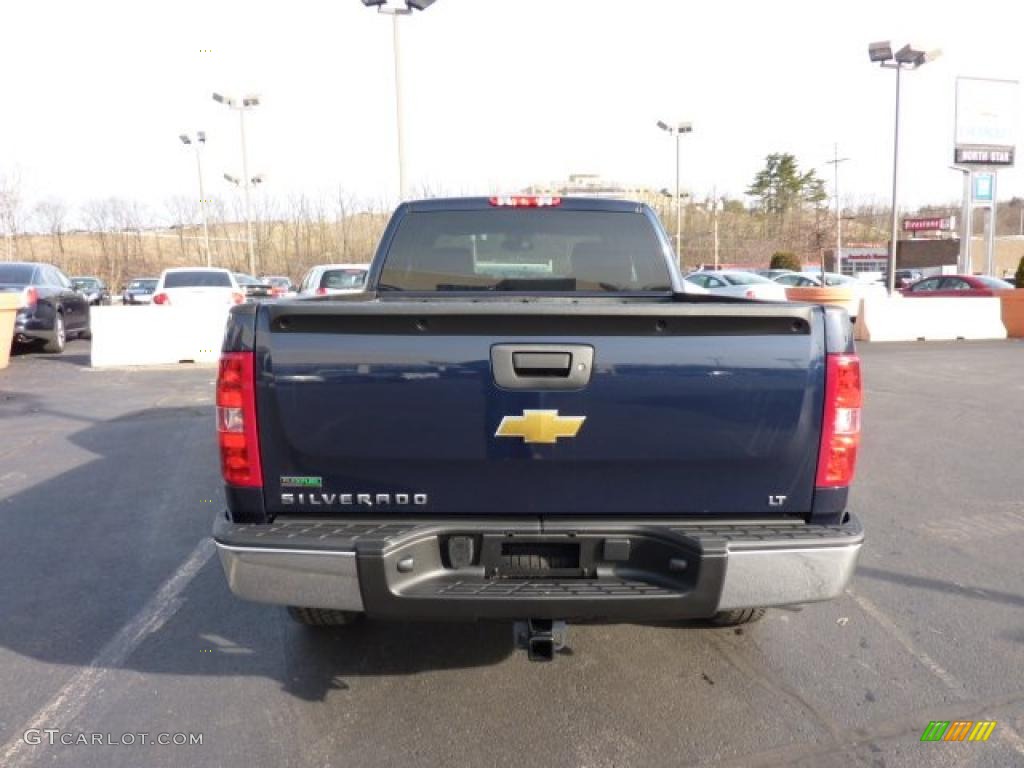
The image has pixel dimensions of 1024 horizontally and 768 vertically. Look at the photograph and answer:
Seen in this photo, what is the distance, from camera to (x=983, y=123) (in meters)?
31.2

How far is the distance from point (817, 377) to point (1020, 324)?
20019mm

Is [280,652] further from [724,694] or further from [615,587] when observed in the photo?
[724,694]

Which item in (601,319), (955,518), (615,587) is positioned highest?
(601,319)

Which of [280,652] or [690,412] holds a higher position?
[690,412]

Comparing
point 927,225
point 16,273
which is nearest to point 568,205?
point 16,273

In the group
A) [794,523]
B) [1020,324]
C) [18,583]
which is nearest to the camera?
[794,523]

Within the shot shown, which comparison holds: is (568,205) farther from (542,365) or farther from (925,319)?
(925,319)

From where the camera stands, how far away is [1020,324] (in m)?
18.8

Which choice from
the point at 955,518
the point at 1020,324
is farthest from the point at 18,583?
the point at 1020,324

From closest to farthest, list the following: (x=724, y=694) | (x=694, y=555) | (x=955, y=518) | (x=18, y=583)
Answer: (x=694, y=555) < (x=724, y=694) < (x=18, y=583) < (x=955, y=518)

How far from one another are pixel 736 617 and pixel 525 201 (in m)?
2.54

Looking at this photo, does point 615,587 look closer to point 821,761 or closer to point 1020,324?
point 821,761

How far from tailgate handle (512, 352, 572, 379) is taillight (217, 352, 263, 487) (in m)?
0.91

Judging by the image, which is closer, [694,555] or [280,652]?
[694,555]
